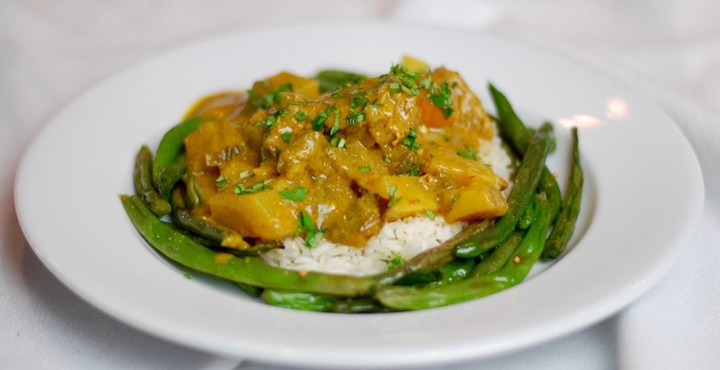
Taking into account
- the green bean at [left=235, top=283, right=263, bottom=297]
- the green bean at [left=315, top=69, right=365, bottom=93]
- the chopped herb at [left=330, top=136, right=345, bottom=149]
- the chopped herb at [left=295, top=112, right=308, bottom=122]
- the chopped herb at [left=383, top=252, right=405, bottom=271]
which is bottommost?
the green bean at [left=235, top=283, right=263, bottom=297]

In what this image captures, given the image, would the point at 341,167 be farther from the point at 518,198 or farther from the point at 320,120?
the point at 518,198

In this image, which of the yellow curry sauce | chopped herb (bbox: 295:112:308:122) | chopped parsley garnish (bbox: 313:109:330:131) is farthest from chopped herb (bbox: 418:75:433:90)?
chopped herb (bbox: 295:112:308:122)

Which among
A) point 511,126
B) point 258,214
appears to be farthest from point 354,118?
point 511,126

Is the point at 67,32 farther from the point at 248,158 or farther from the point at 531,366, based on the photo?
the point at 531,366

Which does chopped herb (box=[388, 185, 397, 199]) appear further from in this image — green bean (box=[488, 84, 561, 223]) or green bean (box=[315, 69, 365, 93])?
green bean (box=[315, 69, 365, 93])

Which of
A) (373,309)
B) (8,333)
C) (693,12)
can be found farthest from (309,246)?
(693,12)

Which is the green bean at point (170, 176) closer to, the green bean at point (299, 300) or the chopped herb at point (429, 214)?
the green bean at point (299, 300)
